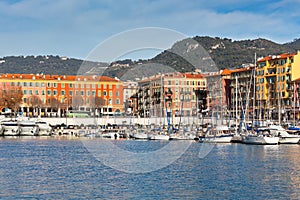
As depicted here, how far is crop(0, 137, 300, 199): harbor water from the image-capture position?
25531mm

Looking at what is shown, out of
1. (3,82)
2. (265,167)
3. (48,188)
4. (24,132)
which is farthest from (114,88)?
(48,188)

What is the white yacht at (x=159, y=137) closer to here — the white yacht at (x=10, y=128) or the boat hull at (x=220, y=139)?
the boat hull at (x=220, y=139)

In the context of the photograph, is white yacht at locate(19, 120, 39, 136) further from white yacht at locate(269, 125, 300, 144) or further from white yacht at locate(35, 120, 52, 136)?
white yacht at locate(269, 125, 300, 144)

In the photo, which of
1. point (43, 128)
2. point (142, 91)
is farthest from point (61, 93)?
point (43, 128)

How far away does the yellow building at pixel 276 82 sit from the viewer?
94.6 meters

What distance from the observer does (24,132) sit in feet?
301

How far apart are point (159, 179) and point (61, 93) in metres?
95.9

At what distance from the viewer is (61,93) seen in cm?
12444

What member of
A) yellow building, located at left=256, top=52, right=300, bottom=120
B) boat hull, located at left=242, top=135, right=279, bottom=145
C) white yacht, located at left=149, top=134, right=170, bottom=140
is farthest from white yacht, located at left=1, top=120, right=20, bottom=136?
boat hull, located at left=242, top=135, right=279, bottom=145

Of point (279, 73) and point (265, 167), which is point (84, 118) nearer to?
point (279, 73)

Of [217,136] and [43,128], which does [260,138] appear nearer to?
[217,136]

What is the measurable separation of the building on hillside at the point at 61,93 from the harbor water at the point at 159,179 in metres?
75.3

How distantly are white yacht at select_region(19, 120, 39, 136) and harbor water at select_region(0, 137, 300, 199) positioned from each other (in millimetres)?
47885

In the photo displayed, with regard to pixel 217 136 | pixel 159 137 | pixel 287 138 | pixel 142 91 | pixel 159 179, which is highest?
pixel 142 91
